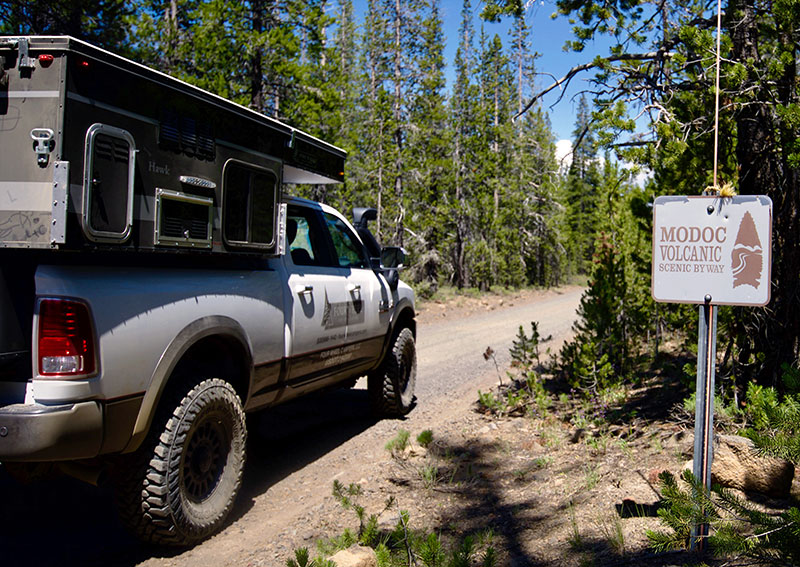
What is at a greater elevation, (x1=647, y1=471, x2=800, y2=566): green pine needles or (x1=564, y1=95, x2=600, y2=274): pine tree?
(x1=564, y1=95, x2=600, y2=274): pine tree

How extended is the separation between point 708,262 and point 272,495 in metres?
3.50

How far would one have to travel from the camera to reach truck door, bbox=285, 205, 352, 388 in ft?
16.4

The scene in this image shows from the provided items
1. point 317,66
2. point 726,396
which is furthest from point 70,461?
point 317,66

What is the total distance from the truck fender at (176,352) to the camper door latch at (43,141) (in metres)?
1.18

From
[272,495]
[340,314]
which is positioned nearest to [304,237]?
[340,314]

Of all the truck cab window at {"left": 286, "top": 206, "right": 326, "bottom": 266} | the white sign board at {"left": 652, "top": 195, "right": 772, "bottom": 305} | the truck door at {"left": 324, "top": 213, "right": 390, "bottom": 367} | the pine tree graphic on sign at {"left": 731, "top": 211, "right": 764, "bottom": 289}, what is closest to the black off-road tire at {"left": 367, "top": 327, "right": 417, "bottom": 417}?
the truck door at {"left": 324, "top": 213, "right": 390, "bottom": 367}

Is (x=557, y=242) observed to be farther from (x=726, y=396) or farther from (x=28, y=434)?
(x=28, y=434)

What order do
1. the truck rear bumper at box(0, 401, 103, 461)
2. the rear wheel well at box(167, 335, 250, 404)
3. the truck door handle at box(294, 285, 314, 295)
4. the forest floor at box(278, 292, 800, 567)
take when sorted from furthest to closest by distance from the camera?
the truck door handle at box(294, 285, 314, 295)
the rear wheel well at box(167, 335, 250, 404)
the forest floor at box(278, 292, 800, 567)
the truck rear bumper at box(0, 401, 103, 461)

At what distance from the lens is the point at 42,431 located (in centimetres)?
295

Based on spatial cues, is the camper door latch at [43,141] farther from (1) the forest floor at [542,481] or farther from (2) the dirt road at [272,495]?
(1) the forest floor at [542,481]

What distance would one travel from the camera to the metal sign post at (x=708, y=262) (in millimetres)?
3145

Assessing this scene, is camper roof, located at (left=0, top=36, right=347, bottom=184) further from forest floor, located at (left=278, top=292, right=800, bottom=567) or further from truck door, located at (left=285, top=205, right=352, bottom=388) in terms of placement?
forest floor, located at (left=278, top=292, right=800, bottom=567)

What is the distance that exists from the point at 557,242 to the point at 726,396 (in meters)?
32.5

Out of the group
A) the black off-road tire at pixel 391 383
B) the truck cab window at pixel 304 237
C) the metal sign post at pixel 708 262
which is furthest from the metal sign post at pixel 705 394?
the black off-road tire at pixel 391 383
